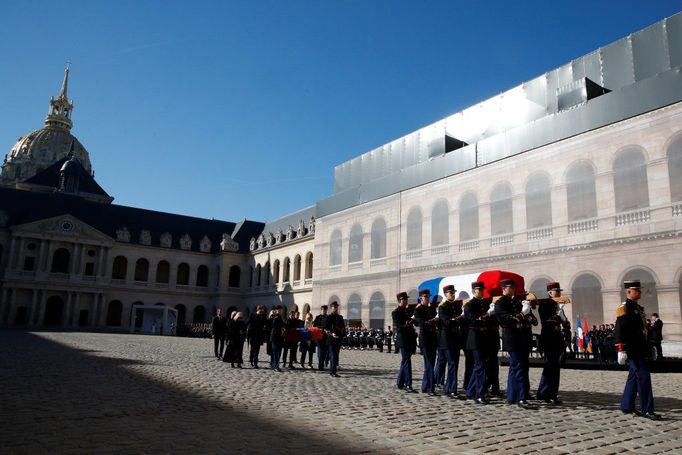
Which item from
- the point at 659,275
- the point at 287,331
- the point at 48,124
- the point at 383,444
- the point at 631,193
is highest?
the point at 48,124

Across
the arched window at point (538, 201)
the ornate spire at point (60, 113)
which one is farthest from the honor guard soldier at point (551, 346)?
the ornate spire at point (60, 113)

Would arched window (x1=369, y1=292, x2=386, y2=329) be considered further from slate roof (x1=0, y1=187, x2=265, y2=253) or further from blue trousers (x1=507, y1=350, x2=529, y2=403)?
slate roof (x1=0, y1=187, x2=265, y2=253)

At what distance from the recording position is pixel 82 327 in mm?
56062

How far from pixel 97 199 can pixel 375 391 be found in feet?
239

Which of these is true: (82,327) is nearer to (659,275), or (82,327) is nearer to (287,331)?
(287,331)

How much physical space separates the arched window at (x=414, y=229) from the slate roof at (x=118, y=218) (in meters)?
36.3

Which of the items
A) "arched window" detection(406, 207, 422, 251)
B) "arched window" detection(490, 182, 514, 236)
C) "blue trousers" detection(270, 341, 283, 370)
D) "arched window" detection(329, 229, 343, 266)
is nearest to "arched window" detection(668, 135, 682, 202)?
"arched window" detection(490, 182, 514, 236)

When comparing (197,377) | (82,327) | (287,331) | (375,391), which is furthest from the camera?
(82,327)

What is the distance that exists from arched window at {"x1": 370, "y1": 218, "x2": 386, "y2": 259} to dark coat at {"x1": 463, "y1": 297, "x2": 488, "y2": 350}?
25.5 m

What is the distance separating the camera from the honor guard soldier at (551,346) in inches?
366

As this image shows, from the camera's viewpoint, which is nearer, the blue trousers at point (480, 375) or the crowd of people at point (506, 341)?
the crowd of people at point (506, 341)

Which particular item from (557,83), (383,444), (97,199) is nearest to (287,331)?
(383,444)

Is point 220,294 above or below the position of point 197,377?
above

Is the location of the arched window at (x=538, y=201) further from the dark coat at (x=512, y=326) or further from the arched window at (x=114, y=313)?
the arched window at (x=114, y=313)
